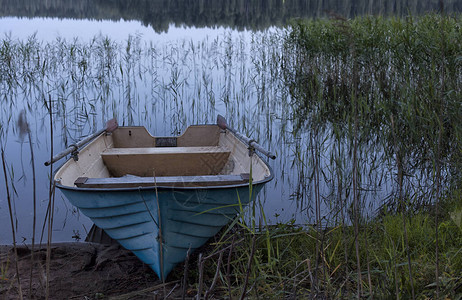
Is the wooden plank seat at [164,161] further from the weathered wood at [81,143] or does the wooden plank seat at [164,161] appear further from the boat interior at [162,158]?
the weathered wood at [81,143]

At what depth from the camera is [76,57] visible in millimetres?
10016

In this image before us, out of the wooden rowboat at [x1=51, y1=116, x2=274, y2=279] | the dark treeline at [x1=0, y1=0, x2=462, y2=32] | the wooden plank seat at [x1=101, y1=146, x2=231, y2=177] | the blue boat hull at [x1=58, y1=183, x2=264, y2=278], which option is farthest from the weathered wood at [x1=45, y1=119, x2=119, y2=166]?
the dark treeline at [x1=0, y1=0, x2=462, y2=32]

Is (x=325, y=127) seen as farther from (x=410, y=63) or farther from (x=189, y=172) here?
(x=189, y=172)

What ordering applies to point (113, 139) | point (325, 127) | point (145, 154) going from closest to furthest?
point (145, 154) < point (113, 139) < point (325, 127)

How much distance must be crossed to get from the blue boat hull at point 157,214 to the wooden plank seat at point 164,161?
1.38 meters

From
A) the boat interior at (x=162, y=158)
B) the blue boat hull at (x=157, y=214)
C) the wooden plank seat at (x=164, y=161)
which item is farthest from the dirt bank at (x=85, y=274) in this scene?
the wooden plank seat at (x=164, y=161)

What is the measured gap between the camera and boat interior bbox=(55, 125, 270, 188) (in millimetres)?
4066

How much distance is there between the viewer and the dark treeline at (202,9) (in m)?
19.6

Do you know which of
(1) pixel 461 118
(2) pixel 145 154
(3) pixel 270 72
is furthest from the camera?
(3) pixel 270 72

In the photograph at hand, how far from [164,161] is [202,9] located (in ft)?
79.6

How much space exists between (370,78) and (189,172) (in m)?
3.24

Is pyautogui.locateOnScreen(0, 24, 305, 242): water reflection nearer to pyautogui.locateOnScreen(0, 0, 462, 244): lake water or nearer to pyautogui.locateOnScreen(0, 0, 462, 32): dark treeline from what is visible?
pyautogui.locateOnScreen(0, 0, 462, 244): lake water

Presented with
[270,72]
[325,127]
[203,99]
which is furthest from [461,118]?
[270,72]

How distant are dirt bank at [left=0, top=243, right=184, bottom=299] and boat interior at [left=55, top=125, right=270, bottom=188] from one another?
0.55 meters
